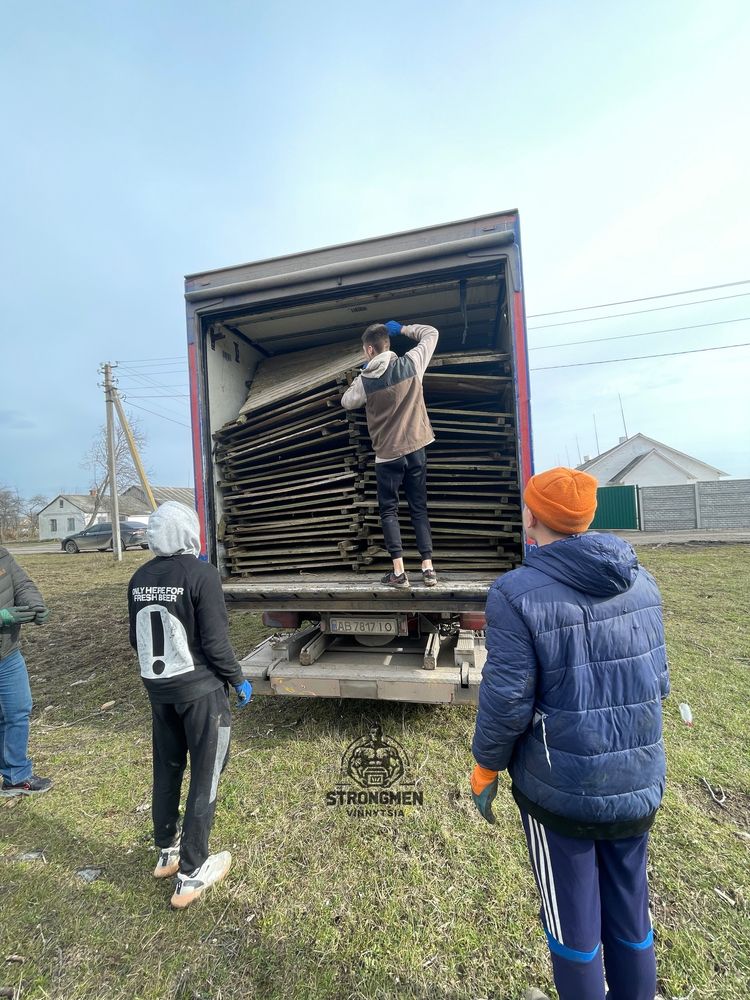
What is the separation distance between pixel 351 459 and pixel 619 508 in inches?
880

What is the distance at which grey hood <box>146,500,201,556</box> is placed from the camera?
221 cm

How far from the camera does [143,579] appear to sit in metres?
2.23

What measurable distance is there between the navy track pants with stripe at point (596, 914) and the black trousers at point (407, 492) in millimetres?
2158

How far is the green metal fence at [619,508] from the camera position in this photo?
22.4 m

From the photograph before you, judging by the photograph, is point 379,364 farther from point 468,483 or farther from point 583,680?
point 583,680

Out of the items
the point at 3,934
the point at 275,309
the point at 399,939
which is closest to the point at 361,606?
the point at 399,939

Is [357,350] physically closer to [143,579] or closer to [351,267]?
[351,267]

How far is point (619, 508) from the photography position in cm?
2273

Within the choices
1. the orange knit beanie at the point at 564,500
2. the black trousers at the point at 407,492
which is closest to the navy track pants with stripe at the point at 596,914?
the orange knit beanie at the point at 564,500

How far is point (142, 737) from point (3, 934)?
1.79m

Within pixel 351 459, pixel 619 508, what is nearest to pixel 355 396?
pixel 351 459

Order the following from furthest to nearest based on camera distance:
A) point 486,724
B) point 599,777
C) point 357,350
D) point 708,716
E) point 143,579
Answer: point 357,350
point 708,716
point 143,579
point 486,724
point 599,777

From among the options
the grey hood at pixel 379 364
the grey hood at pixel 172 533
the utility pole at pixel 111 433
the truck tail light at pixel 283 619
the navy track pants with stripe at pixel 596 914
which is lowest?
the navy track pants with stripe at pixel 596 914

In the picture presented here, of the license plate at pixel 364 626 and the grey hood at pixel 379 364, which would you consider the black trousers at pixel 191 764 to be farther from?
the grey hood at pixel 379 364
